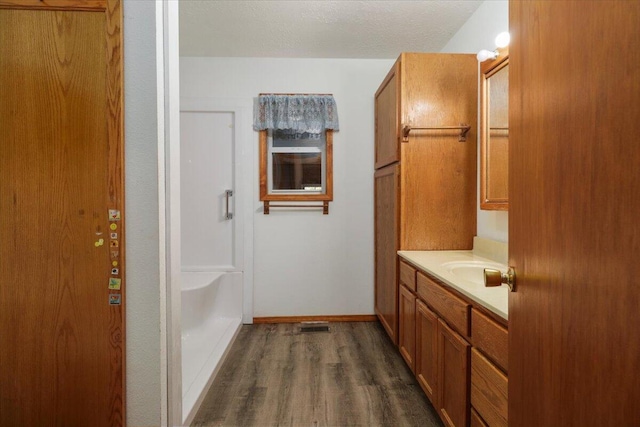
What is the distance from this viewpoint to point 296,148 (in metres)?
3.04

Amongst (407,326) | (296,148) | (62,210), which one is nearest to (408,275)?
(407,326)

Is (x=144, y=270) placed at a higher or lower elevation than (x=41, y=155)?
lower

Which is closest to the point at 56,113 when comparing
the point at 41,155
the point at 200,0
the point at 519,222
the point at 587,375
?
the point at 41,155

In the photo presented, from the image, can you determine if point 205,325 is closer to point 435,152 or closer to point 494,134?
point 435,152

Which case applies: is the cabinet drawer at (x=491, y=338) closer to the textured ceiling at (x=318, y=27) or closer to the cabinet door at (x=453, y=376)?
the cabinet door at (x=453, y=376)

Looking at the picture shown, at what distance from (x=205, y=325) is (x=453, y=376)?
2111 mm

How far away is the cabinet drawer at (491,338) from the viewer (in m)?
1.01

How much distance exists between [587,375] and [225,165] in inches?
114

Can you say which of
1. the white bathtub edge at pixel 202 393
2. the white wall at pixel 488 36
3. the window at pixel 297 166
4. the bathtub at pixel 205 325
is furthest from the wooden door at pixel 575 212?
the window at pixel 297 166

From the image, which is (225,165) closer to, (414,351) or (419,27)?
(419,27)

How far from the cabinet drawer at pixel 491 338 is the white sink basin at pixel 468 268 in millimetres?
546

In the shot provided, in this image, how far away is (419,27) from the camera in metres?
2.42

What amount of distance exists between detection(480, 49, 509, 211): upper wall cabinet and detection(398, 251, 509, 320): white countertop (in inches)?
13.1

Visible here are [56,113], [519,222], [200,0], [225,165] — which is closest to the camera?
[519,222]
